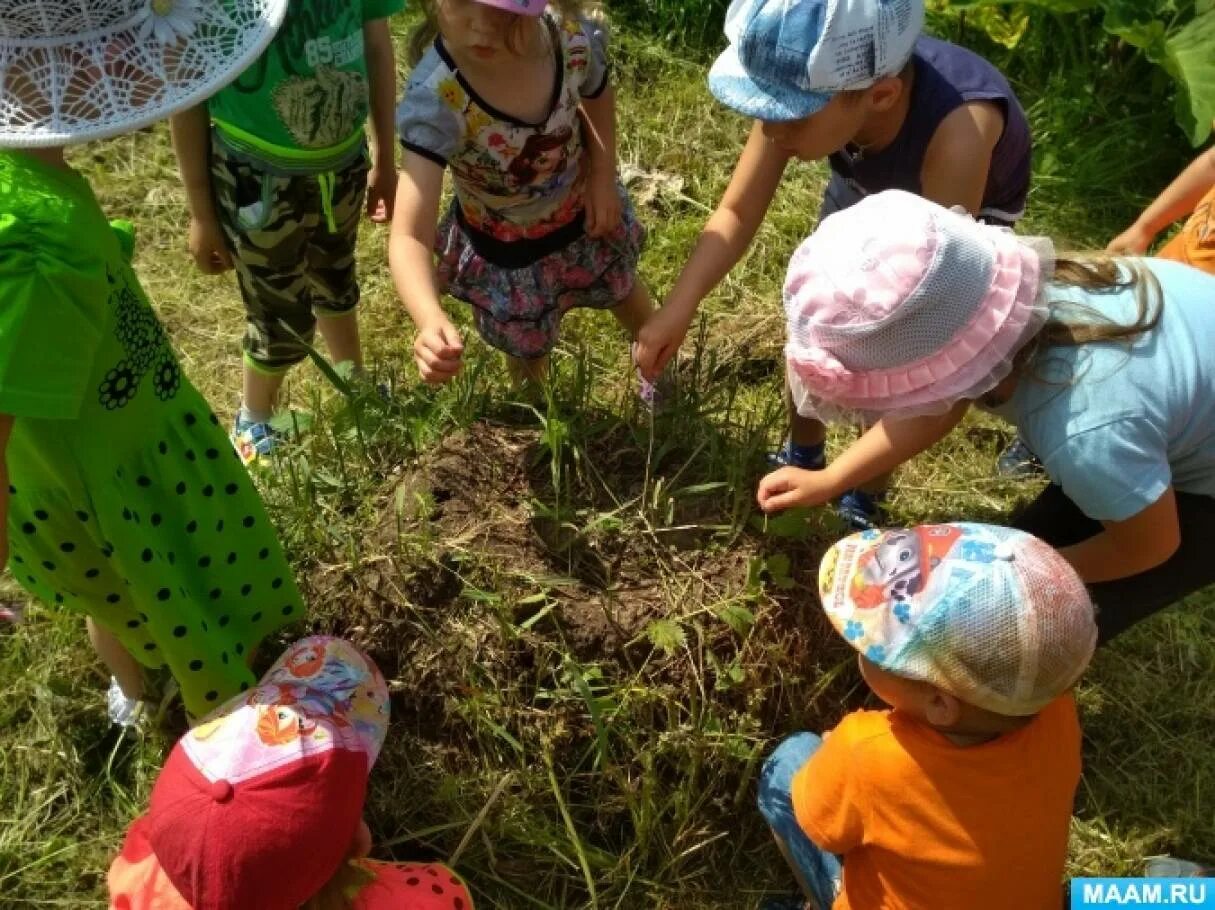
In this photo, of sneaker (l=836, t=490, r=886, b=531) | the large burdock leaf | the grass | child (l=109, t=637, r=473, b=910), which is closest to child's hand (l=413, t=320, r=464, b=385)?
the grass

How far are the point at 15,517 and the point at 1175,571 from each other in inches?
81.2

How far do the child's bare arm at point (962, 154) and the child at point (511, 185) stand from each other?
73 cm

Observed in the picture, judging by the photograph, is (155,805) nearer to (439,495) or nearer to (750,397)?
(439,495)

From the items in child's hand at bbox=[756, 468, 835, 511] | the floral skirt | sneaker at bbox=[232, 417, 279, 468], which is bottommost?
sneaker at bbox=[232, 417, 279, 468]

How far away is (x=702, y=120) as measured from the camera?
4.09 m

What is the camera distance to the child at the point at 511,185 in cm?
217

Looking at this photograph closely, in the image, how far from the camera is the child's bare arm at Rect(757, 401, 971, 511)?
183 cm

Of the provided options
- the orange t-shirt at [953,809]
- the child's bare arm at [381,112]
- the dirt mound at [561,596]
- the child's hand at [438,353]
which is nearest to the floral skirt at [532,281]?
the child's bare arm at [381,112]

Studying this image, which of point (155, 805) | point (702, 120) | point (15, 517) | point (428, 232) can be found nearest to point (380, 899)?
point (155, 805)

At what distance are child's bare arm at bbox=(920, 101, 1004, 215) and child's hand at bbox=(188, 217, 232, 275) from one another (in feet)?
5.14

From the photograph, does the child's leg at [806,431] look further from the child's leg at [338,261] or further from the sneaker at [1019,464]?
the child's leg at [338,261]

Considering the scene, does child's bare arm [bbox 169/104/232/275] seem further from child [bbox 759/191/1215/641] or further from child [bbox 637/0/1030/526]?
child [bbox 759/191/1215/641]

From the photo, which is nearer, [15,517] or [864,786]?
[864,786]

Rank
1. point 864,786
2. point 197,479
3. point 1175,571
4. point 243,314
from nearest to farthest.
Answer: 1. point 864,786
2. point 197,479
3. point 1175,571
4. point 243,314
